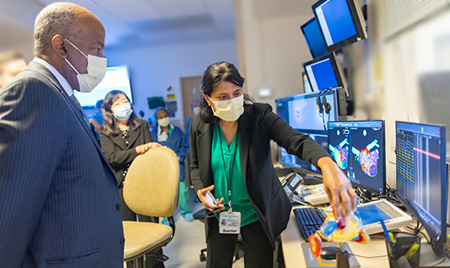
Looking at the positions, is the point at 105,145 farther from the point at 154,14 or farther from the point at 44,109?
the point at 154,14

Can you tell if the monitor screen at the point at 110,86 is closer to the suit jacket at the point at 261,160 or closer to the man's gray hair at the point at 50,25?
the suit jacket at the point at 261,160

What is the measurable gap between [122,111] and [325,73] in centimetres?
163

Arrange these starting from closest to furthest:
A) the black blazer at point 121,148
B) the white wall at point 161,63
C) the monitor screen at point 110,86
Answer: the black blazer at point 121,148
the monitor screen at point 110,86
the white wall at point 161,63

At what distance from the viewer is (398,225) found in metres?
1.03

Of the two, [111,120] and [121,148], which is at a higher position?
[111,120]

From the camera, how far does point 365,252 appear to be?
98 centimetres

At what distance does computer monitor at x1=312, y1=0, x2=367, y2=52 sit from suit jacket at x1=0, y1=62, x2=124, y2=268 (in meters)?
1.47

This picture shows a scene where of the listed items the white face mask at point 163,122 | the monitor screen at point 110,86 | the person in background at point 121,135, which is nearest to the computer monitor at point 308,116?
the person in background at point 121,135

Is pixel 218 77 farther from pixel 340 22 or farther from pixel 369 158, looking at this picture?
pixel 340 22

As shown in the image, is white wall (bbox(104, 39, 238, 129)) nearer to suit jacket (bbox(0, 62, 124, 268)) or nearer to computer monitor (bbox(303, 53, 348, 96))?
computer monitor (bbox(303, 53, 348, 96))

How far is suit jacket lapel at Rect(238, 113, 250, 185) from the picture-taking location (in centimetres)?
128

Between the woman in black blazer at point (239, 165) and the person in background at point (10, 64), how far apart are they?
3.83 ft

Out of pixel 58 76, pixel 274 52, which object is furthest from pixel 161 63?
pixel 58 76

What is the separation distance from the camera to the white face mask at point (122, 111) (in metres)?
2.38
